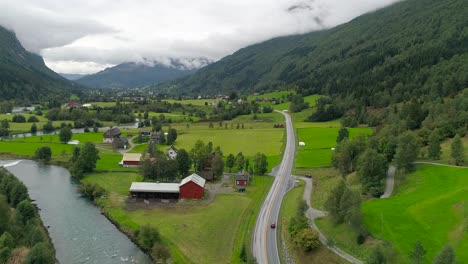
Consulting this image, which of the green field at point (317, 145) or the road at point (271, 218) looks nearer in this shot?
the road at point (271, 218)

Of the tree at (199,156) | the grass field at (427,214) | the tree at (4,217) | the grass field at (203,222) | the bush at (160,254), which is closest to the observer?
the grass field at (427,214)

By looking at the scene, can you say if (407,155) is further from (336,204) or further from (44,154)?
(44,154)

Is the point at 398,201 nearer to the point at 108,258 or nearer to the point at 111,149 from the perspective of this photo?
the point at 108,258

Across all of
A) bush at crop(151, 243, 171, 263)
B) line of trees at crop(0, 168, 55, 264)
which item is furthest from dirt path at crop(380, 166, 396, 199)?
line of trees at crop(0, 168, 55, 264)

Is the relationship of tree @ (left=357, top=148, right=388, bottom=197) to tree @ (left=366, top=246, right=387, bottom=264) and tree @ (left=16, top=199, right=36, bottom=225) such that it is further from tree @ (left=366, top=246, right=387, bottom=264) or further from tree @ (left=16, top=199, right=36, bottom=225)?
tree @ (left=16, top=199, right=36, bottom=225)

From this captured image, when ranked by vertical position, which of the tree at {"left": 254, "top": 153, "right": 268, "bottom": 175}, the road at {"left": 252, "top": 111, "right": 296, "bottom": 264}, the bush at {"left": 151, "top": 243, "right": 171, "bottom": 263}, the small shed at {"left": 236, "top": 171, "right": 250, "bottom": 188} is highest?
the tree at {"left": 254, "top": 153, "right": 268, "bottom": 175}

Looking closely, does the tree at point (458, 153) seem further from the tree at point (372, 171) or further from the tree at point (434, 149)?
the tree at point (372, 171)

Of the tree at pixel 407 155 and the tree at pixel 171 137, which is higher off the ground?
the tree at pixel 407 155

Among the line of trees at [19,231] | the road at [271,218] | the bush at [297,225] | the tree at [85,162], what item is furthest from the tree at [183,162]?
the bush at [297,225]
